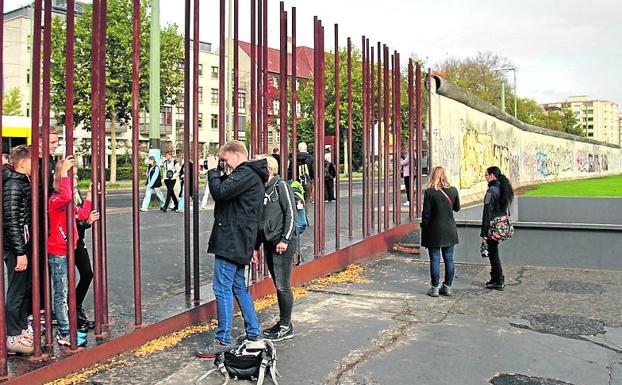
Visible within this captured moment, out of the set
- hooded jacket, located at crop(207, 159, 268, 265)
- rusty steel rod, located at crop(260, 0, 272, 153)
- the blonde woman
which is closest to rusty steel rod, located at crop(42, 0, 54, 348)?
hooded jacket, located at crop(207, 159, 268, 265)

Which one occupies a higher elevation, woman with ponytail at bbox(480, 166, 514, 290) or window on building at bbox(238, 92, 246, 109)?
window on building at bbox(238, 92, 246, 109)

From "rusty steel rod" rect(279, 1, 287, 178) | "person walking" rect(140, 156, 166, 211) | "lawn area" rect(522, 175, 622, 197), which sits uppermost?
"rusty steel rod" rect(279, 1, 287, 178)

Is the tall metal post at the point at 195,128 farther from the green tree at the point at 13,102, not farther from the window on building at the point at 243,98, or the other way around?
the green tree at the point at 13,102

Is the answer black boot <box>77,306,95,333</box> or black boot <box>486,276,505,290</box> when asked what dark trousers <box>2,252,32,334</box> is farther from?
black boot <box>486,276,505,290</box>

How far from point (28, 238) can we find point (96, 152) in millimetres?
871

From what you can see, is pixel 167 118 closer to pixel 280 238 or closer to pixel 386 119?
pixel 386 119

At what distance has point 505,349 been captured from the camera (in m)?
5.60

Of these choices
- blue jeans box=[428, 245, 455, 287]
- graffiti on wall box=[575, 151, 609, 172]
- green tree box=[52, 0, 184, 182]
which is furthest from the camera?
graffiti on wall box=[575, 151, 609, 172]

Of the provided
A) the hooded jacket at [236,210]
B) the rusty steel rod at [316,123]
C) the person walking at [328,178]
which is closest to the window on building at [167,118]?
the person walking at [328,178]

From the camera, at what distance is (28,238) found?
15.6 feet

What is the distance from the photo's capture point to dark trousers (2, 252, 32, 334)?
4.83m

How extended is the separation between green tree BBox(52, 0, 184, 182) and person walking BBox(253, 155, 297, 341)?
22876 millimetres

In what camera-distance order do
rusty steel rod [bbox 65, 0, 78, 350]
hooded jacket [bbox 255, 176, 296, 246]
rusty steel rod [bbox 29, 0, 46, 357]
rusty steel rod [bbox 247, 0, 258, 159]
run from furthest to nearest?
rusty steel rod [bbox 247, 0, 258, 159], hooded jacket [bbox 255, 176, 296, 246], rusty steel rod [bbox 65, 0, 78, 350], rusty steel rod [bbox 29, 0, 46, 357]

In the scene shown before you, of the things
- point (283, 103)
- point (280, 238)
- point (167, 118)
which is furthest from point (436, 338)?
point (167, 118)
